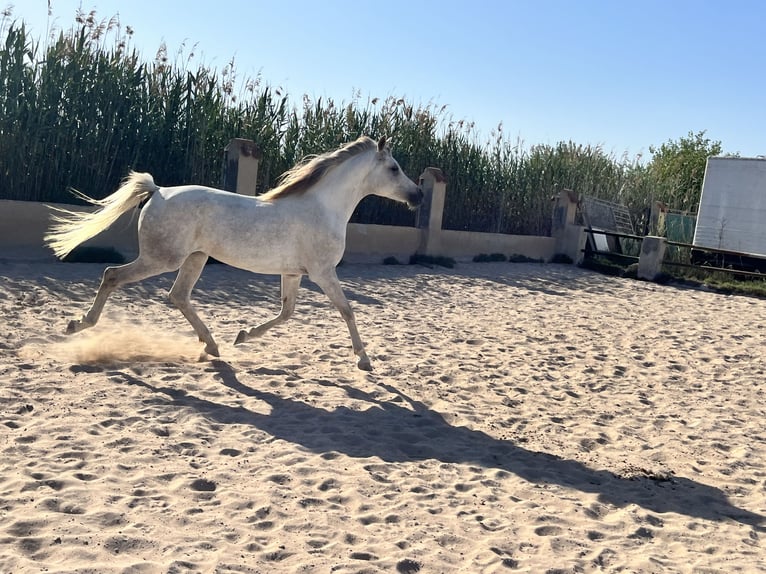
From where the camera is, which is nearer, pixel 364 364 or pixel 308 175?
pixel 308 175

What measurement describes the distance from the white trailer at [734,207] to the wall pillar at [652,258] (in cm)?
227

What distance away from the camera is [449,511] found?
3.65m

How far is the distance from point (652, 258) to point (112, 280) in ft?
39.2

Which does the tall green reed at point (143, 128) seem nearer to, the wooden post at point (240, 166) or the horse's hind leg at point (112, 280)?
the wooden post at point (240, 166)

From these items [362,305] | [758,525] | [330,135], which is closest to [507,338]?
[362,305]

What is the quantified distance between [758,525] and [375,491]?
1972mm

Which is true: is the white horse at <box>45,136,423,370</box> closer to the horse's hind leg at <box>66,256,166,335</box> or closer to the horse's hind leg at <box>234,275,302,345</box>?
the horse's hind leg at <box>66,256,166,335</box>

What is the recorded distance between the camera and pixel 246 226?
586 centimetres

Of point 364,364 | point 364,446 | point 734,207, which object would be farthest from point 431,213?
point 364,446

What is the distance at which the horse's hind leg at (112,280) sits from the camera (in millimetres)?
5805

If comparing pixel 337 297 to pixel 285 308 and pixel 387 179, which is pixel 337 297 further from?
pixel 387 179

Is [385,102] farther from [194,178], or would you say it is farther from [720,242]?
[720,242]

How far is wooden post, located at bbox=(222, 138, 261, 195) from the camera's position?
11.7 m

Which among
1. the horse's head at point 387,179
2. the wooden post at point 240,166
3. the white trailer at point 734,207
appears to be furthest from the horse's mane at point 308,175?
the white trailer at point 734,207
